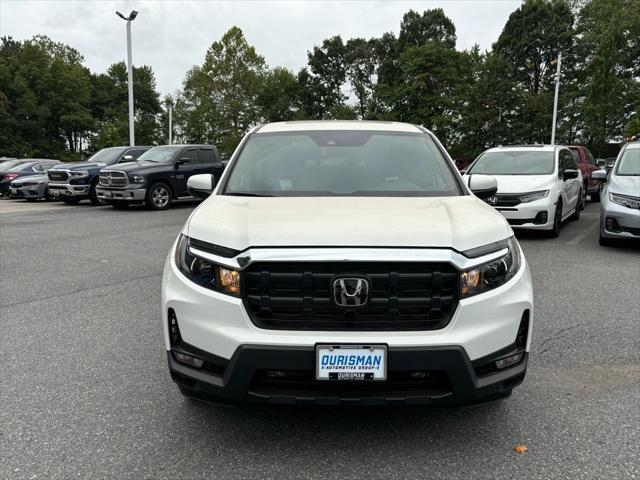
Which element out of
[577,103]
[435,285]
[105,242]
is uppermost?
[577,103]

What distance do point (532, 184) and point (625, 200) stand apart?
1727 mm

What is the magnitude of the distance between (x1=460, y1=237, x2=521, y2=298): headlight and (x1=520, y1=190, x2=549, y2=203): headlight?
7.32 meters

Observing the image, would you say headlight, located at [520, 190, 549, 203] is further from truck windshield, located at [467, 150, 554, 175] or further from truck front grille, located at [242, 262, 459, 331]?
truck front grille, located at [242, 262, 459, 331]

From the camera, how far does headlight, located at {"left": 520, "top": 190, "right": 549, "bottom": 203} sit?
31.8 feet

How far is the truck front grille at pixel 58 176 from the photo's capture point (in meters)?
17.2

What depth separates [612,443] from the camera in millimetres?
2848

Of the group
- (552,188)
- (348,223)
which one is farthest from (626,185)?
(348,223)

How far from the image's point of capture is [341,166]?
394 centimetres

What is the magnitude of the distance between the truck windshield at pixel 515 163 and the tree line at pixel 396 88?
720 inches

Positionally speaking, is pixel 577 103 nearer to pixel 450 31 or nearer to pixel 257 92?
pixel 450 31

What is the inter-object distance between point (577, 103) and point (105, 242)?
38.5 meters

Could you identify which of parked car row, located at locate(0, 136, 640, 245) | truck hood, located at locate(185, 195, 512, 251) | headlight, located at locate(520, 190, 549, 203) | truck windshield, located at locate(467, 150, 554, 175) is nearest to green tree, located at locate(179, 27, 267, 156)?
parked car row, located at locate(0, 136, 640, 245)

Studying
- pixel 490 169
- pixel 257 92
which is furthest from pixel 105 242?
pixel 257 92

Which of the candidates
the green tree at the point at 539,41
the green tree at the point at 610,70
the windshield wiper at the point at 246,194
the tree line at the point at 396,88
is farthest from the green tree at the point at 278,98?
the windshield wiper at the point at 246,194
